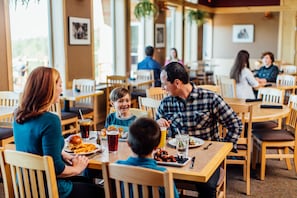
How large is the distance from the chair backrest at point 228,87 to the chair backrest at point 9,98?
9.26 ft

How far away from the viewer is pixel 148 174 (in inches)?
65.6

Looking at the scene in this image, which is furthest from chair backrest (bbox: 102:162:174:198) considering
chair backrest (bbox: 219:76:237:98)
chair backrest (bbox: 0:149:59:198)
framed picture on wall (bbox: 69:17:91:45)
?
framed picture on wall (bbox: 69:17:91:45)

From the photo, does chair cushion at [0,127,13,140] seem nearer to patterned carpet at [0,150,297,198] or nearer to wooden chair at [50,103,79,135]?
patterned carpet at [0,150,297,198]

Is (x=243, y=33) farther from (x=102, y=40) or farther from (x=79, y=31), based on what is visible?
(x=79, y=31)

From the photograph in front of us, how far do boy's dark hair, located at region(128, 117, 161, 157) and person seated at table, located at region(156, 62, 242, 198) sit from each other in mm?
906

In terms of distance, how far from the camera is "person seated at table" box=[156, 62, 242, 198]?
279 centimetres

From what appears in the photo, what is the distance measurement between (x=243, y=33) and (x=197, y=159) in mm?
11961

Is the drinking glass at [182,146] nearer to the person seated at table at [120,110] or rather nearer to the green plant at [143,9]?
the person seated at table at [120,110]

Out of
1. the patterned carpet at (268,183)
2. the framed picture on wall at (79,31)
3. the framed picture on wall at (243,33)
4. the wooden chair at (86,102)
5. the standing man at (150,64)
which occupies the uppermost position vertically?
the framed picture on wall at (243,33)

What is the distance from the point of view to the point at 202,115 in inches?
111

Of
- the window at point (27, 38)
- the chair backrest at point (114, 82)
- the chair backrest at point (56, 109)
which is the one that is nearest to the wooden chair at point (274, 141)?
the chair backrest at point (56, 109)

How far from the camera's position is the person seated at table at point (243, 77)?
17.7 ft

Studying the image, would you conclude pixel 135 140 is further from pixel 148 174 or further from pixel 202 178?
pixel 202 178

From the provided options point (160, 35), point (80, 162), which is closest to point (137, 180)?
point (80, 162)
